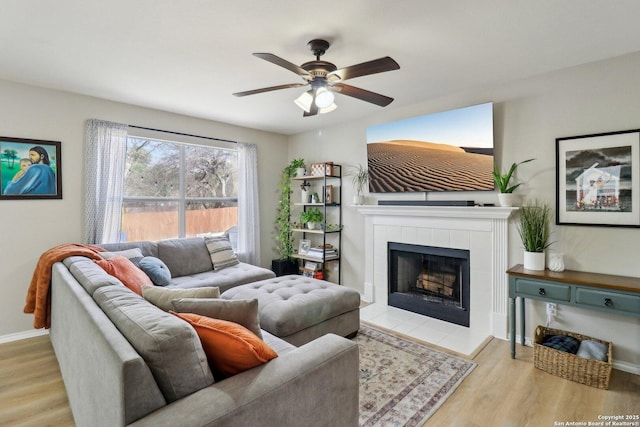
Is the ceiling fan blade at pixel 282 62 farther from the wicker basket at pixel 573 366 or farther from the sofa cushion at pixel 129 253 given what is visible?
the wicker basket at pixel 573 366

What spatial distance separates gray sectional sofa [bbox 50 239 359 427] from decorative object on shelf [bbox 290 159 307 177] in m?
3.26

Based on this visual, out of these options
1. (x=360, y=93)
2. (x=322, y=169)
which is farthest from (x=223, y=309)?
(x=322, y=169)

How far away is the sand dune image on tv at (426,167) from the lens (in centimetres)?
308

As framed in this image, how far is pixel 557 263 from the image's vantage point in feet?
8.46

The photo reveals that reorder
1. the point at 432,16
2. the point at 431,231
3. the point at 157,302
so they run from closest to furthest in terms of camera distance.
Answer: the point at 157,302
the point at 432,16
the point at 431,231

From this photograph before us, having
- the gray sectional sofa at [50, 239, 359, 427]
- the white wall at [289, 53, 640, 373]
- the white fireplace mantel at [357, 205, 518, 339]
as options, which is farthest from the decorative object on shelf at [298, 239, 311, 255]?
the gray sectional sofa at [50, 239, 359, 427]

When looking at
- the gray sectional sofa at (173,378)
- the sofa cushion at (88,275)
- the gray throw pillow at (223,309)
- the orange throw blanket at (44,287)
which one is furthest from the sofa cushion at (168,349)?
the orange throw blanket at (44,287)

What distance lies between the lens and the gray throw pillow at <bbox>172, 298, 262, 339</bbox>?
1.45m

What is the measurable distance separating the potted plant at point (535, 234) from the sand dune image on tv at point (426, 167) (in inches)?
16.4

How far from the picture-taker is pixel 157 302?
159 cm

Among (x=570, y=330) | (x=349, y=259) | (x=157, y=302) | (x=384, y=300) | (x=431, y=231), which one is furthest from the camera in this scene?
(x=349, y=259)

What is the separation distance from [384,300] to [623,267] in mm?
2211

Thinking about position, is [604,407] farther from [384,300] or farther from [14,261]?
[14,261]

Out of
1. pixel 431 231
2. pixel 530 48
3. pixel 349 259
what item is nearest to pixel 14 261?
pixel 349 259
